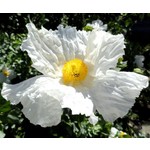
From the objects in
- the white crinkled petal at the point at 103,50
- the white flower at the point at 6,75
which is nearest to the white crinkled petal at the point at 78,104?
the white crinkled petal at the point at 103,50

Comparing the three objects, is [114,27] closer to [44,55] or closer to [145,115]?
[145,115]

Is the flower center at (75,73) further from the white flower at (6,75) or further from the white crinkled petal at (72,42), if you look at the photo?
the white flower at (6,75)

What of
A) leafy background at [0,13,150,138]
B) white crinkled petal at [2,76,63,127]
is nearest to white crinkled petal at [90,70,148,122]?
white crinkled petal at [2,76,63,127]

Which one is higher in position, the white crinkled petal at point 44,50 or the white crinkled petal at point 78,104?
the white crinkled petal at point 44,50

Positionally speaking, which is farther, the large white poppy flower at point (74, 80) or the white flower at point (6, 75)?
the white flower at point (6, 75)

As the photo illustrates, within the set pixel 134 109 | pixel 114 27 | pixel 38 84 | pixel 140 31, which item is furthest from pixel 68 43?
pixel 140 31

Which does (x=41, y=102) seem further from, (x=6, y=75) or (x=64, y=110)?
(x=6, y=75)

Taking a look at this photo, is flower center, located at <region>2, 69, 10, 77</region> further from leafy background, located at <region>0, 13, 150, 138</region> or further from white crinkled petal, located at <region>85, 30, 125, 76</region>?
white crinkled petal, located at <region>85, 30, 125, 76</region>
